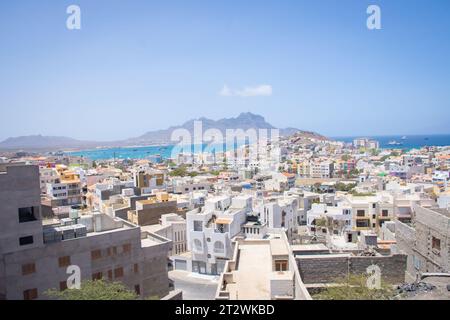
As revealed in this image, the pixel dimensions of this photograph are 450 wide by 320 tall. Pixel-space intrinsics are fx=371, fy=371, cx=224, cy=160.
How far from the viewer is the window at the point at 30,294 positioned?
359 inches

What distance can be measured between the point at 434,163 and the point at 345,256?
6229 cm

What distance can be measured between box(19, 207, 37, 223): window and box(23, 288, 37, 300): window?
1.73m

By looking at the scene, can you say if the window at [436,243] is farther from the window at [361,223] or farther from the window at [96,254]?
the window at [361,223]

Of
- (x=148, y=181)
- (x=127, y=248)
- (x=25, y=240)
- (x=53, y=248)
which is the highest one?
(x=25, y=240)

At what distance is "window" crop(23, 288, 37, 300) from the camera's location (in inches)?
359

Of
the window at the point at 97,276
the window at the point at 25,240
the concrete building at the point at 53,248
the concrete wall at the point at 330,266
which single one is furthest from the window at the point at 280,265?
the window at the point at 25,240

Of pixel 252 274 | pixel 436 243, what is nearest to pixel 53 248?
pixel 252 274

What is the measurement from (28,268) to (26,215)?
1.31 metres

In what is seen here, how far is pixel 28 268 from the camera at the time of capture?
9.19 metres

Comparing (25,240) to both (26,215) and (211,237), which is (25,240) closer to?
(26,215)

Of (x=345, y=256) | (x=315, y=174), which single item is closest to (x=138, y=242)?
(x=345, y=256)

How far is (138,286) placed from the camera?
1112cm

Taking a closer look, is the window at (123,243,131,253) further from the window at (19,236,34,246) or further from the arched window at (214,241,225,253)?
the arched window at (214,241,225,253)

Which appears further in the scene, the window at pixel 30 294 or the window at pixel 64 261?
the window at pixel 64 261
